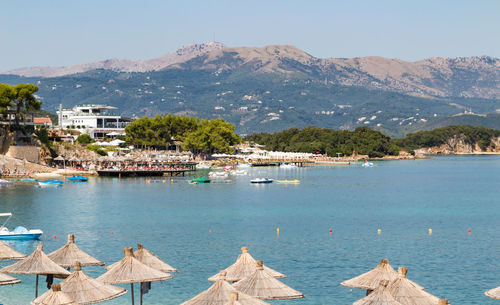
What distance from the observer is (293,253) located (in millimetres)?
48938

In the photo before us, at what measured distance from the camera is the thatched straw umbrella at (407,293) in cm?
2456

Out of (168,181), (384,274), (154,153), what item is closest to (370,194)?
(168,181)

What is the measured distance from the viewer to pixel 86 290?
2545cm

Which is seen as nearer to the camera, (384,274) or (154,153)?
(384,274)

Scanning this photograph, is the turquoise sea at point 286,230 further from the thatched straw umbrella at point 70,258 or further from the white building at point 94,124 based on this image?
the white building at point 94,124

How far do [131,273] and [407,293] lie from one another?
10497mm

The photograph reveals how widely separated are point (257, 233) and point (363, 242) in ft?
31.5

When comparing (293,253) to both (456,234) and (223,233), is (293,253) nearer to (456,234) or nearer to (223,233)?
(223,233)

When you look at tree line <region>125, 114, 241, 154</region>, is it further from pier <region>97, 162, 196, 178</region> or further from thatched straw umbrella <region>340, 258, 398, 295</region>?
thatched straw umbrella <region>340, 258, 398, 295</region>

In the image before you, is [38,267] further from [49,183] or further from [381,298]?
[49,183]

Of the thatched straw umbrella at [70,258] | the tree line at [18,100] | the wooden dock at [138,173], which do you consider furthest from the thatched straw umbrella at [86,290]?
the wooden dock at [138,173]

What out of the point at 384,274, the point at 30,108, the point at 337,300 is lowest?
the point at 337,300

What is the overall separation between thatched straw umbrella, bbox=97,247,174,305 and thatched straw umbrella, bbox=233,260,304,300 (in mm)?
3553

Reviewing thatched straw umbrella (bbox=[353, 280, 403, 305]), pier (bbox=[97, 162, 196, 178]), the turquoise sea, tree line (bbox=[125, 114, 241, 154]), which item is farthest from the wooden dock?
thatched straw umbrella (bbox=[353, 280, 403, 305])
